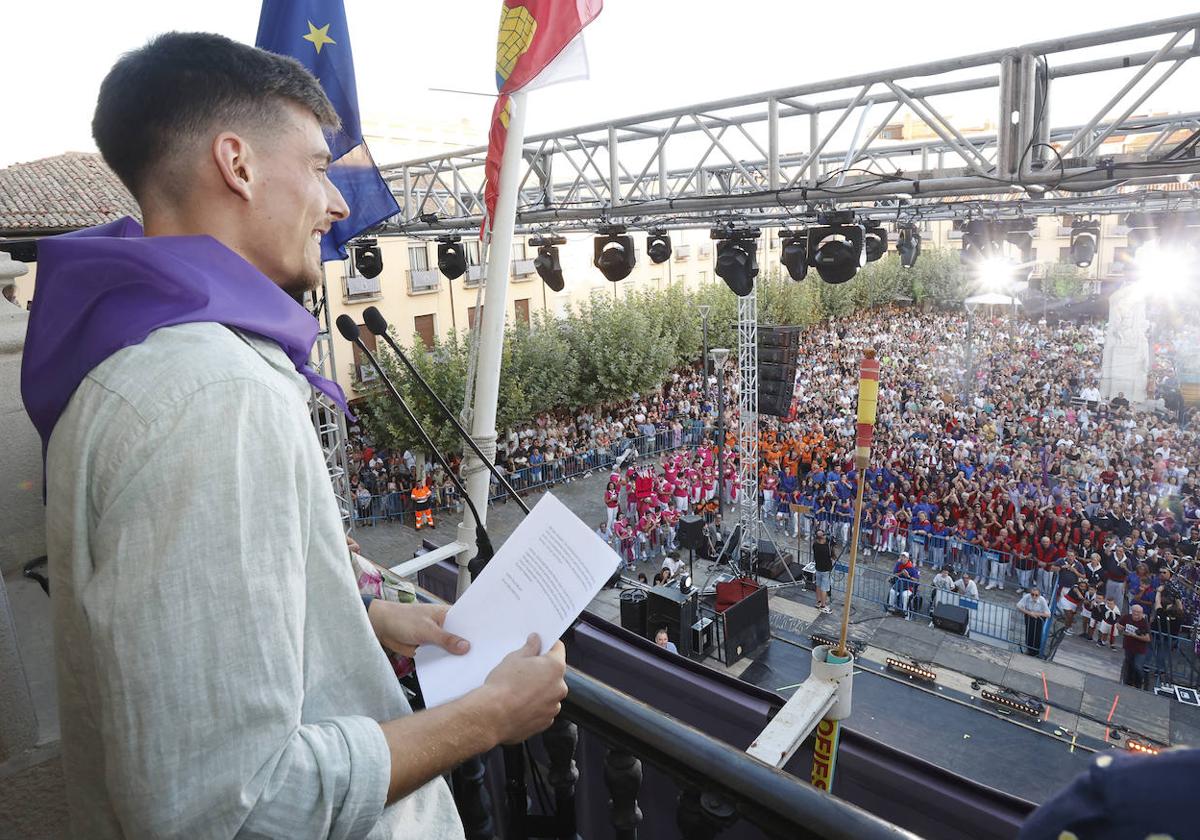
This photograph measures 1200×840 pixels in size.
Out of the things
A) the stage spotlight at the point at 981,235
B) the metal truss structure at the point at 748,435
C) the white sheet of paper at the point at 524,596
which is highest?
the stage spotlight at the point at 981,235

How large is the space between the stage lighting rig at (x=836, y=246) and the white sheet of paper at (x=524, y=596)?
8.38 meters

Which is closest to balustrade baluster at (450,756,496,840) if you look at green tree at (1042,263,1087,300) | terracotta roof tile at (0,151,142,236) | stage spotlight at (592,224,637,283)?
stage spotlight at (592,224,637,283)

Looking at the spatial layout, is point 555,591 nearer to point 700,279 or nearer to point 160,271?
point 160,271

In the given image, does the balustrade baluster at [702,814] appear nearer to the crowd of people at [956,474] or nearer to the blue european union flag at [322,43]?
the blue european union flag at [322,43]

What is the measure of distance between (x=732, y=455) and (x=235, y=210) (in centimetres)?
1947

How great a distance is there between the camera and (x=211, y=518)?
0.74 metres

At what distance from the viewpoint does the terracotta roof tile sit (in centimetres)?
1364

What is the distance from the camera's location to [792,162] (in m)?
14.3

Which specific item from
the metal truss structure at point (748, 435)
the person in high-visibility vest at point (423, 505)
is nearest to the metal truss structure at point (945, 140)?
the metal truss structure at point (748, 435)

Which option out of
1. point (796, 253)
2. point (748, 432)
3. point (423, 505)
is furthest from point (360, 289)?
point (796, 253)

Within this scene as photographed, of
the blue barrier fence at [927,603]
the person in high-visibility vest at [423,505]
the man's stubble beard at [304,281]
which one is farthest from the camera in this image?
the person in high-visibility vest at [423,505]

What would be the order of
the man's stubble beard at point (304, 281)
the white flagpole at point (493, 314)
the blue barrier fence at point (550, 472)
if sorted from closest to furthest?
the man's stubble beard at point (304, 281), the white flagpole at point (493, 314), the blue barrier fence at point (550, 472)

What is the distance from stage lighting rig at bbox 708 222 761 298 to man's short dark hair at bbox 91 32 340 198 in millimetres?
10067

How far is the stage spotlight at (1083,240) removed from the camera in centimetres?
1622
